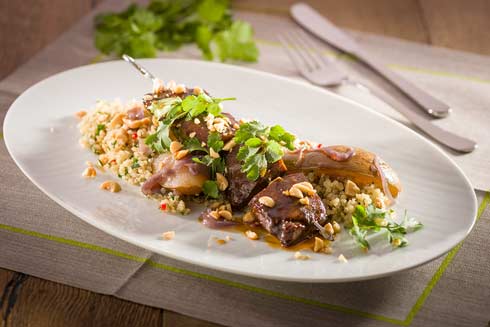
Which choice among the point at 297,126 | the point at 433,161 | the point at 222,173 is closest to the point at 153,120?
the point at 222,173

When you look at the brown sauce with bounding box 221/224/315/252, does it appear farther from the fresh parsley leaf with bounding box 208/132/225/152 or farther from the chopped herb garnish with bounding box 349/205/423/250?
the fresh parsley leaf with bounding box 208/132/225/152

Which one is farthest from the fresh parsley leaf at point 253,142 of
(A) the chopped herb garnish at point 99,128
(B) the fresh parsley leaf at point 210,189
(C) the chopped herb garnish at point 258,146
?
(A) the chopped herb garnish at point 99,128

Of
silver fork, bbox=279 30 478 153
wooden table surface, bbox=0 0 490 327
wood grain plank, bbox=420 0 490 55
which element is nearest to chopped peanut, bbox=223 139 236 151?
silver fork, bbox=279 30 478 153

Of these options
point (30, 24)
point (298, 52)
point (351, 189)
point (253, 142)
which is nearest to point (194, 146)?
point (253, 142)

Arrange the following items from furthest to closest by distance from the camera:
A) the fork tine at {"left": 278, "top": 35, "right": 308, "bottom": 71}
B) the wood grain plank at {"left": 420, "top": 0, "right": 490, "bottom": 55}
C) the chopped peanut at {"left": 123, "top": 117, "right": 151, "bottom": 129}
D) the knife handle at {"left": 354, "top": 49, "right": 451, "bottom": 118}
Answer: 1. the wood grain plank at {"left": 420, "top": 0, "right": 490, "bottom": 55}
2. the fork tine at {"left": 278, "top": 35, "right": 308, "bottom": 71}
3. the knife handle at {"left": 354, "top": 49, "right": 451, "bottom": 118}
4. the chopped peanut at {"left": 123, "top": 117, "right": 151, "bottom": 129}

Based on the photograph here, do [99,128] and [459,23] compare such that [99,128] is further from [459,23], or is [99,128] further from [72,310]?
Answer: [459,23]

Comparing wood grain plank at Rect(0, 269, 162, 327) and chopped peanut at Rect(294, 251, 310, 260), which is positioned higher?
chopped peanut at Rect(294, 251, 310, 260)
